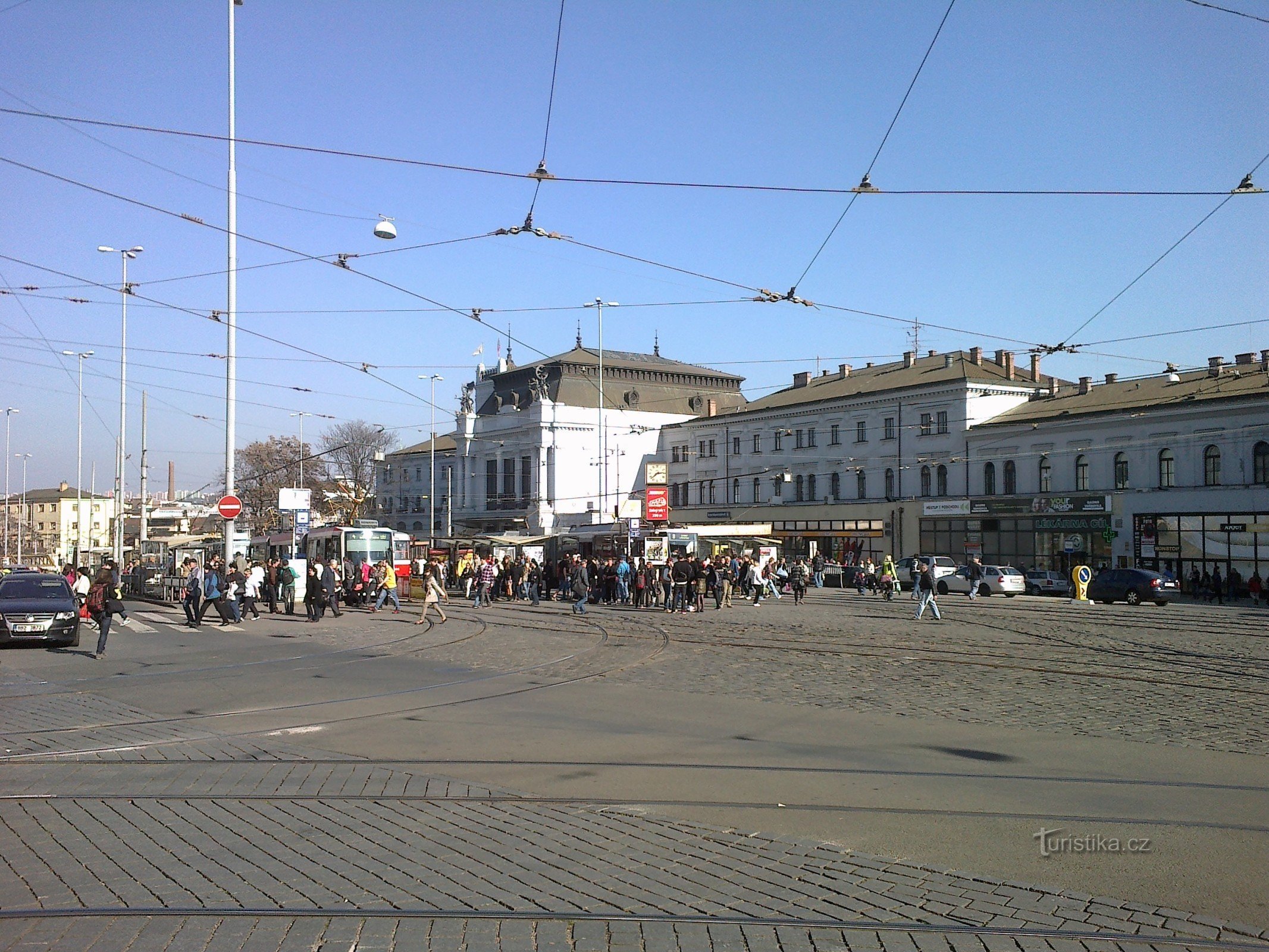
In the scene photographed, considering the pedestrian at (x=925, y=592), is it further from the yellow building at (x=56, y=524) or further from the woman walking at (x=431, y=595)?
the yellow building at (x=56, y=524)

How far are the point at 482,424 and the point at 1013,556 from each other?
160 feet

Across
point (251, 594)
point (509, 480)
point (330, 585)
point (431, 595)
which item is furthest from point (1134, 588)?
point (509, 480)

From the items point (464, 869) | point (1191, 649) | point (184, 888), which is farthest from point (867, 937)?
point (1191, 649)

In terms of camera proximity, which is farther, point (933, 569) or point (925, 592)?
point (933, 569)

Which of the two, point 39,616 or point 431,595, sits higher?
point 39,616

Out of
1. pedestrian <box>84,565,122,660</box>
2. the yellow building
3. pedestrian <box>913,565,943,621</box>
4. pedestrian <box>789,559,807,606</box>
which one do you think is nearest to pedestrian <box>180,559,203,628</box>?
pedestrian <box>84,565,122,660</box>

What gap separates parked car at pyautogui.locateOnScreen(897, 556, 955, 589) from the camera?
1878 inches

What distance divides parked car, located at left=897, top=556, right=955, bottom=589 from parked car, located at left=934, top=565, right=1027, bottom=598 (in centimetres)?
73

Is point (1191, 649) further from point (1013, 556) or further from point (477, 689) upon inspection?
point (1013, 556)

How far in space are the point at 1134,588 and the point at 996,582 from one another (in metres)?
6.54

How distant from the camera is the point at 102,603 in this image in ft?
62.7

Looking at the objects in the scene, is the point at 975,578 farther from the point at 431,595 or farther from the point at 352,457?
the point at 352,457

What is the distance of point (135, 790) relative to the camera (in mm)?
8539

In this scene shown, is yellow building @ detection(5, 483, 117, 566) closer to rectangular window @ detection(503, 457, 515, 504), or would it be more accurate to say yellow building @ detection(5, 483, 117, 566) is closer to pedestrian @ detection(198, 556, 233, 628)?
rectangular window @ detection(503, 457, 515, 504)
